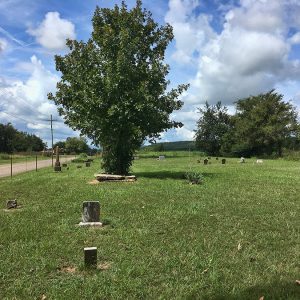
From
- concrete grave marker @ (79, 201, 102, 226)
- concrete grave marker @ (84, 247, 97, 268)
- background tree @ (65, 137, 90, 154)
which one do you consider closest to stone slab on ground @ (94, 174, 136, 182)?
concrete grave marker @ (79, 201, 102, 226)

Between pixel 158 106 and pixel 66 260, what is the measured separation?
16307 mm

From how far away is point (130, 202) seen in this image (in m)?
13.5

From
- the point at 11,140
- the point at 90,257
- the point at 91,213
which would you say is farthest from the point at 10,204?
the point at 11,140

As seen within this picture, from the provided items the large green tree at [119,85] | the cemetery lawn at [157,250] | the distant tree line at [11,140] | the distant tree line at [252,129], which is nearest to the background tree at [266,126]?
the distant tree line at [252,129]

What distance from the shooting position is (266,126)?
69.5 m

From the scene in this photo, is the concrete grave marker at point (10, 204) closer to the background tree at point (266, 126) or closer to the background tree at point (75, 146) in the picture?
the background tree at point (266, 126)

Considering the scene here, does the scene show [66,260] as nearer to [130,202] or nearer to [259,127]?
[130,202]

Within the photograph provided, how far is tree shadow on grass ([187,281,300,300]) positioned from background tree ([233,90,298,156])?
6345cm

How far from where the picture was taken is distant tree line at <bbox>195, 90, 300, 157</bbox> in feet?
228

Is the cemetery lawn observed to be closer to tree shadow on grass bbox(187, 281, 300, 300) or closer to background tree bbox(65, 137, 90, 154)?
tree shadow on grass bbox(187, 281, 300, 300)

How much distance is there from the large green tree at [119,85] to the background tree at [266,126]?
4684 centimetres

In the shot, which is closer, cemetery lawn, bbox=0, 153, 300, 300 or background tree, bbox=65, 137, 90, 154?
cemetery lawn, bbox=0, 153, 300, 300

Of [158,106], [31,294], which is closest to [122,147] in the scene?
[158,106]

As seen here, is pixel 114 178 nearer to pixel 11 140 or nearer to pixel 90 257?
pixel 90 257
